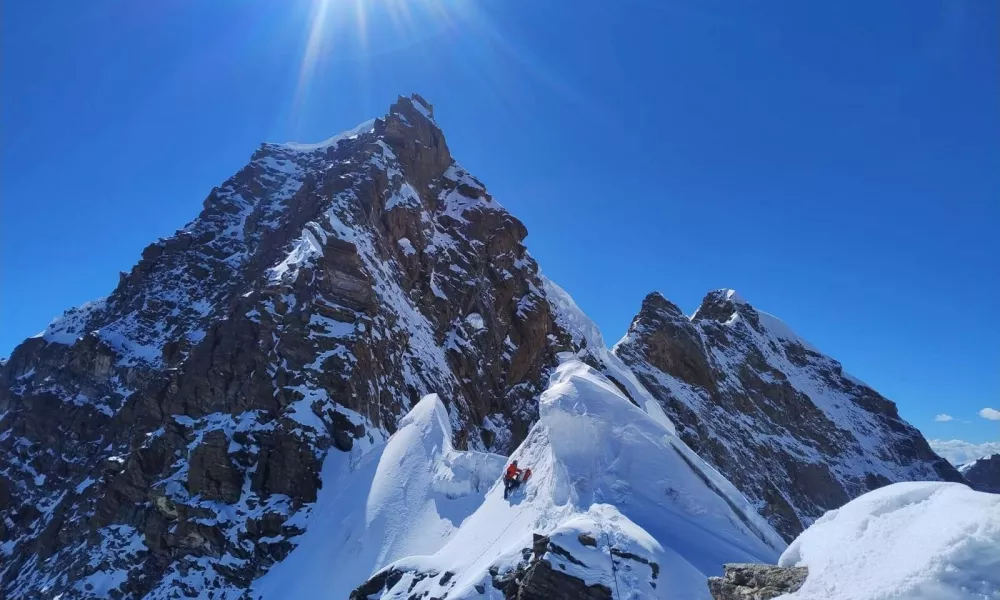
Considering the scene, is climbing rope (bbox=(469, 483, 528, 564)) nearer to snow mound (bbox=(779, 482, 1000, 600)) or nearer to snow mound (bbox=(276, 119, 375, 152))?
snow mound (bbox=(779, 482, 1000, 600))

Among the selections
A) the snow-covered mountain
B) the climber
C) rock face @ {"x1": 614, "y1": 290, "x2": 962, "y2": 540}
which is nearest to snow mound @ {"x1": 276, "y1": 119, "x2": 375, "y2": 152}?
the snow-covered mountain

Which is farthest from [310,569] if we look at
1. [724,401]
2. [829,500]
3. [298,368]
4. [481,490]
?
[829,500]

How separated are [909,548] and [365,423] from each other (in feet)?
106

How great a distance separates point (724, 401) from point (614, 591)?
251 feet

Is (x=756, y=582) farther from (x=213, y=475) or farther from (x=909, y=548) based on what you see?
(x=213, y=475)

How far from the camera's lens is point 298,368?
3703 centimetres

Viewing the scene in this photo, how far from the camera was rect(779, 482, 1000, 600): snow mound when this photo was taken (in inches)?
239

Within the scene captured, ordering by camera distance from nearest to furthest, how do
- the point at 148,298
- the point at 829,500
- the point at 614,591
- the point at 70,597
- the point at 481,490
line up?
the point at 614,591 → the point at 481,490 → the point at 70,597 → the point at 148,298 → the point at 829,500

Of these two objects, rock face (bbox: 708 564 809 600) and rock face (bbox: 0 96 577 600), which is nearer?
rock face (bbox: 708 564 809 600)

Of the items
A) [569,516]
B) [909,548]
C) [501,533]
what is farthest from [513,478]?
[909,548]

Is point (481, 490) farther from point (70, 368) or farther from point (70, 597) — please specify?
point (70, 368)

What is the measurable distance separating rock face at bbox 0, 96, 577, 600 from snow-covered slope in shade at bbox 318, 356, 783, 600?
58.4 ft

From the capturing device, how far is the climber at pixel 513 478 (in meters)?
17.9

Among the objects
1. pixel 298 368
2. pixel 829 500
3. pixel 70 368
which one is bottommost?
pixel 829 500
